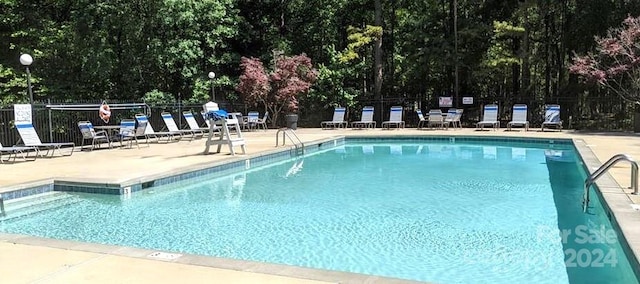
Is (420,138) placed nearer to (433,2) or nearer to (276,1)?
(433,2)

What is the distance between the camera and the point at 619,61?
15.5m

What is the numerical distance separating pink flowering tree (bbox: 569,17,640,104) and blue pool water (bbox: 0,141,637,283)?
20.4ft

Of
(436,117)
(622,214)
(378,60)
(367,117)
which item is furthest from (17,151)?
(378,60)

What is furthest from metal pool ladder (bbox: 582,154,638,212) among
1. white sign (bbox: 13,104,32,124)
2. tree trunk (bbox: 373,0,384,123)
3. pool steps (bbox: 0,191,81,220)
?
tree trunk (bbox: 373,0,384,123)

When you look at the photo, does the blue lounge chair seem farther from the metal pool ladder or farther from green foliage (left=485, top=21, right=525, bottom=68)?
green foliage (left=485, top=21, right=525, bottom=68)

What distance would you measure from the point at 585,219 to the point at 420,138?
378 inches

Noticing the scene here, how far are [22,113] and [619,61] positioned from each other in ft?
50.5

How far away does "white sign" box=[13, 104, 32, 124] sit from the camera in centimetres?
1099

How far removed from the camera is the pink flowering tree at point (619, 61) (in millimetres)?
14375

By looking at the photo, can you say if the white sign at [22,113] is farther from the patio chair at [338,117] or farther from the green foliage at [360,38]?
the green foliage at [360,38]

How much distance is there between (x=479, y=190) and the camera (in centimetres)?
780

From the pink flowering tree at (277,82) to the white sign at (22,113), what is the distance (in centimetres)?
800

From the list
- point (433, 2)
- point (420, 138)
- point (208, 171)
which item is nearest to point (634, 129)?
point (420, 138)

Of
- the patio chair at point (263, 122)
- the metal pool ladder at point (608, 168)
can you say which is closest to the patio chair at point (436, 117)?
the patio chair at point (263, 122)
